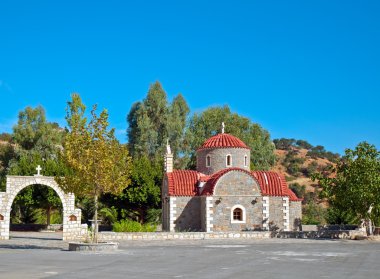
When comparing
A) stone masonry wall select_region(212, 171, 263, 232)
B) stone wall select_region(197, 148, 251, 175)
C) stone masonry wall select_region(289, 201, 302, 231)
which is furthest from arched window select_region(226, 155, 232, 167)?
stone masonry wall select_region(289, 201, 302, 231)

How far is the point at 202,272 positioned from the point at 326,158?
10532 cm

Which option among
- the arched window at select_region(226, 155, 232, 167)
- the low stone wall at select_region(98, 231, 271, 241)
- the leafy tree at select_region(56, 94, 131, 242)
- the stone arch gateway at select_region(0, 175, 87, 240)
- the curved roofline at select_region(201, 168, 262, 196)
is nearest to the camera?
the leafy tree at select_region(56, 94, 131, 242)

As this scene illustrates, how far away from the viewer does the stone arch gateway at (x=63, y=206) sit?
1308 inches

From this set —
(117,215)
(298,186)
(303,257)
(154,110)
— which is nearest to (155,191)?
(117,215)

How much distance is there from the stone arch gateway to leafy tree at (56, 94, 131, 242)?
596 cm

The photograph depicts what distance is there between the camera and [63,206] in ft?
109

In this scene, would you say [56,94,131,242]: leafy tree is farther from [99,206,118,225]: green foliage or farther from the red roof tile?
[99,206,118,225]: green foliage

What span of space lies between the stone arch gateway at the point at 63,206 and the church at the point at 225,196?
34.8 ft

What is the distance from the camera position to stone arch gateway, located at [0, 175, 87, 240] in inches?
1308

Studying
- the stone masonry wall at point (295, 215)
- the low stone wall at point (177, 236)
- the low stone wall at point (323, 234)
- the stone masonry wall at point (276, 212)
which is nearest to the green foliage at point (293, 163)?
the stone masonry wall at point (295, 215)

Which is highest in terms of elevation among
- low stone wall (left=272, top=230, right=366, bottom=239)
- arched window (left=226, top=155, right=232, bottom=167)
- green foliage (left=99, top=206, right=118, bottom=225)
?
arched window (left=226, top=155, right=232, bottom=167)

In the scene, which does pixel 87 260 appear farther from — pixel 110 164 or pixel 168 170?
pixel 168 170

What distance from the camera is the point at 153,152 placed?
60.0 m

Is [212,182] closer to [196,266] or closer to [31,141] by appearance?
[196,266]
